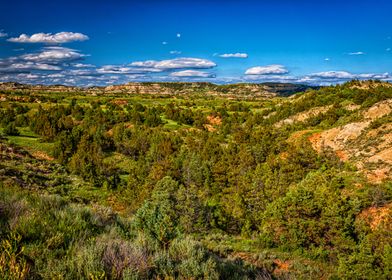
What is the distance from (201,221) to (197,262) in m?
20.7

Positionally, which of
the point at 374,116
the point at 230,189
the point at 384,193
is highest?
the point at 374,116

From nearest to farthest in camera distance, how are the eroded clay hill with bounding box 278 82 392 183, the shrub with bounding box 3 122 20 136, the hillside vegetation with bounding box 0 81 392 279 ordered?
the hillside vegetation with bounding box 0 81 392 279, the eroded clay hill with bounding box 278 82 392 183, the shrub with bounding box 3 122 20 136

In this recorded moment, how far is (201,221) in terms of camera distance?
25.6 meters

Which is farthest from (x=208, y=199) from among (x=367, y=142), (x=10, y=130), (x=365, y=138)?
(x=10, y=130)

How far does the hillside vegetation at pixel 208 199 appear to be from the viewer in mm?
5315

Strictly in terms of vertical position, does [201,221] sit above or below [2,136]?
below

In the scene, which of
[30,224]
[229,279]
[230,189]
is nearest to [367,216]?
[230,189]

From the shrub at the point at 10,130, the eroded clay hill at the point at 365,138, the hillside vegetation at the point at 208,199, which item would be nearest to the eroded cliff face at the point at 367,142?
the eroded clay hill at the point at 365,138

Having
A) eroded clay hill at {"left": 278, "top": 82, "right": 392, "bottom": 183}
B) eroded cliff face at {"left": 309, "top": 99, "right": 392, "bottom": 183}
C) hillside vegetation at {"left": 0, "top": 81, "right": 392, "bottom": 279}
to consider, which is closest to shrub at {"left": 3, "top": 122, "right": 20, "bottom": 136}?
hillside vegetation at {"left": 0, "top": 81, "right": 392, "bottom": 279}

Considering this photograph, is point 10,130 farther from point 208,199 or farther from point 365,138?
point 365,138

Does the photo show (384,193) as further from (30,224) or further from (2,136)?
(2,136)

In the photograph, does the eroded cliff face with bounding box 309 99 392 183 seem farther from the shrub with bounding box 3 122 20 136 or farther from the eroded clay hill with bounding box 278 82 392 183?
the shrub with bounding box 3 122 20 136

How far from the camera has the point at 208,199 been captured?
36000 millimetres

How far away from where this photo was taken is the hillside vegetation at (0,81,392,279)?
5315mm
